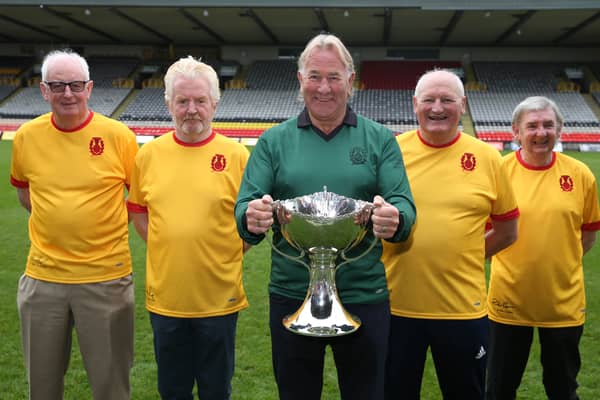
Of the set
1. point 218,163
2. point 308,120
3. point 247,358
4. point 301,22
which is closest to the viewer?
point 308,120

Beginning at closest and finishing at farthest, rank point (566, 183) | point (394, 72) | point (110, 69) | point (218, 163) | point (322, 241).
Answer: point (322, 241) → point (218, 163) → point (566, 183) → point (394, 72) → point (110, 69)

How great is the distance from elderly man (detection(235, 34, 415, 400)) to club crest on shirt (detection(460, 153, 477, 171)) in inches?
24.5

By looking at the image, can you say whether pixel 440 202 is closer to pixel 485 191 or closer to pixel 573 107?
pixel 485 191

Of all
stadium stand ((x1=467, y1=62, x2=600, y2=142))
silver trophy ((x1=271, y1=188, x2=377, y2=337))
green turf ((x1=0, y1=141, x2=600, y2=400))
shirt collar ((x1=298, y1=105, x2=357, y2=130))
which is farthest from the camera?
stadium stand ((x1=467, y1=62, x2=600, y2=142))

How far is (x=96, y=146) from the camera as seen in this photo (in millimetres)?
3031

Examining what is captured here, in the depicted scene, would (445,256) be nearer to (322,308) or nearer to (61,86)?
(322,308)

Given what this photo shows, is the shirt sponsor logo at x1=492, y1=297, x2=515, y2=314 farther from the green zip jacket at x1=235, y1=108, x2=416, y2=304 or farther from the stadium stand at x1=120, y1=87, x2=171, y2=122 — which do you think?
the stadium stand at x1=120, y1=87, x2=171, y2=122

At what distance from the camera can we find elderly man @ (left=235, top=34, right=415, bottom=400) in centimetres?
212

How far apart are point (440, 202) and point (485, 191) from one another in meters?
0.21

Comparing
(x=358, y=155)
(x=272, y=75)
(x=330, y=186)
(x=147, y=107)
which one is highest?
(x=272, y=75)

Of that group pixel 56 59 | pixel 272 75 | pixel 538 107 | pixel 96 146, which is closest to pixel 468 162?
pixel 538 107

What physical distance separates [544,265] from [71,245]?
227cm

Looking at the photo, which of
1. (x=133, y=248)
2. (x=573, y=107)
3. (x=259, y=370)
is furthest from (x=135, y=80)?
(x=259, y=370)

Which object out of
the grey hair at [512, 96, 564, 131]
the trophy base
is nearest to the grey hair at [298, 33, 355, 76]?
the trophy base
